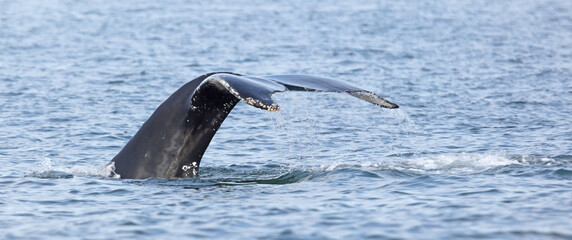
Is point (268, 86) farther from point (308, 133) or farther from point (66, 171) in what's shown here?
point (308, 133)

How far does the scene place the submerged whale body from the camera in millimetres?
9391

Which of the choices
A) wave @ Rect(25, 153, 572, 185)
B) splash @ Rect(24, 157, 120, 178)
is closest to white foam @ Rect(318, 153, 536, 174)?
wave @ Rect(25, 153, 572, 185)

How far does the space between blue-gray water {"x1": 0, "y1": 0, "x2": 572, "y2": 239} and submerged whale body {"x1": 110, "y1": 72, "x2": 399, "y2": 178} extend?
14.1 inches

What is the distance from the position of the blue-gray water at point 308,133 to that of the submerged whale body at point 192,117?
0.36m

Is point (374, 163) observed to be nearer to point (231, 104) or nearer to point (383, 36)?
point (231, 104)

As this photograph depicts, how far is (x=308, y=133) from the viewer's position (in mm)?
16969

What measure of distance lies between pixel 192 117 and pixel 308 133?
737 centimetres

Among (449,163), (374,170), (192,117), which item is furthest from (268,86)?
(449,163)

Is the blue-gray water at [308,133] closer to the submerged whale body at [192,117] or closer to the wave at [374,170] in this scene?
the wave at [374,170]

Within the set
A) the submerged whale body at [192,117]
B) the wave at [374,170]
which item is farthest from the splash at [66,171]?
the submerged whale body at [192,117]

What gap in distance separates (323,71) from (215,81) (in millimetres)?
15802

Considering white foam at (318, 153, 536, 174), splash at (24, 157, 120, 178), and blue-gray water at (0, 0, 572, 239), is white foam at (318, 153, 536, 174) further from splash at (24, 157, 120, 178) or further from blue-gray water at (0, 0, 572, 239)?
splash at (24, 157, 120, 178)

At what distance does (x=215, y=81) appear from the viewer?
929 cm

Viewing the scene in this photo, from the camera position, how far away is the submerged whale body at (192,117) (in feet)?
30.8
